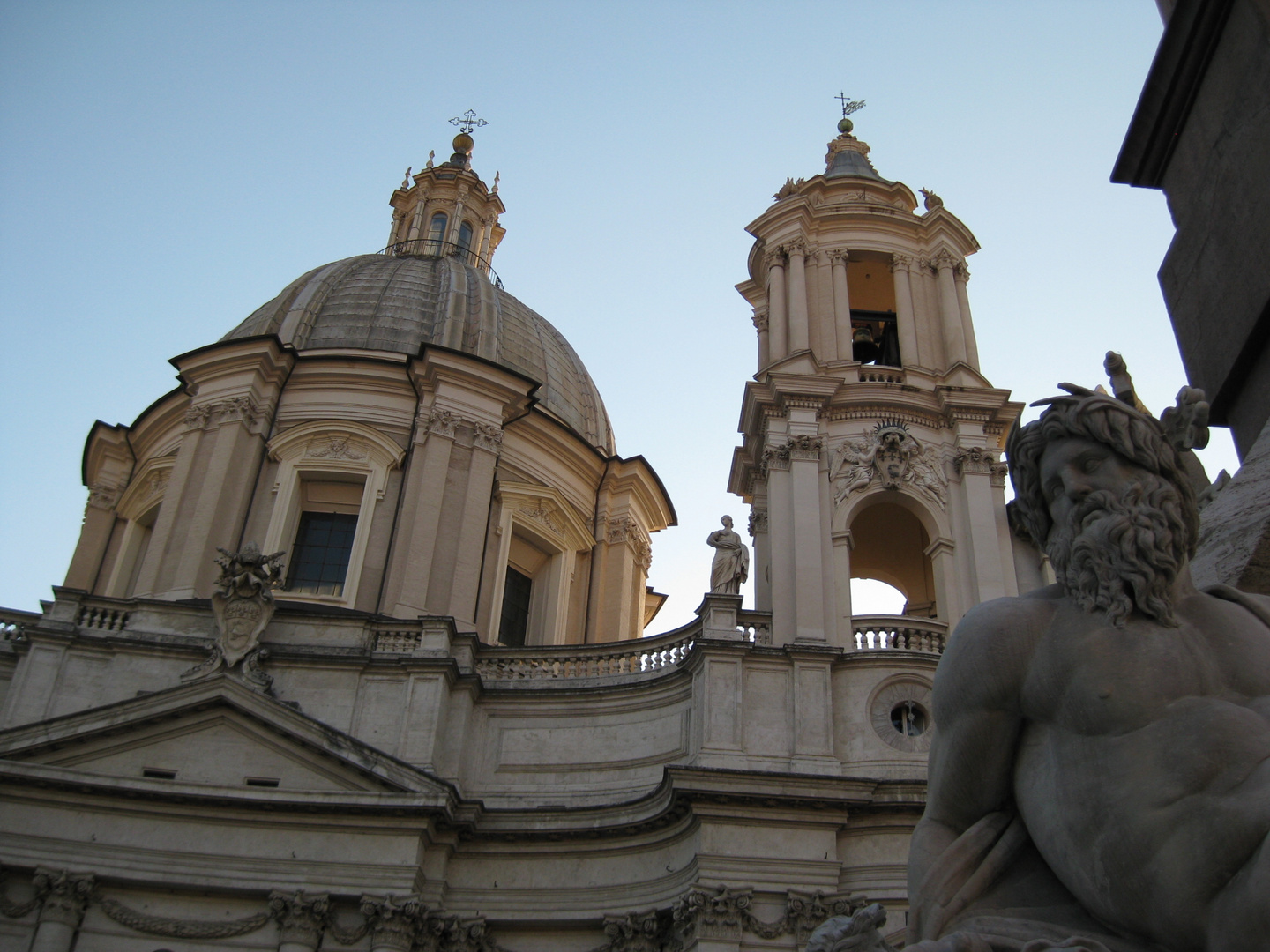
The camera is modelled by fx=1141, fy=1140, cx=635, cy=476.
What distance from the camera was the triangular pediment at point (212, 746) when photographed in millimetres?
17719

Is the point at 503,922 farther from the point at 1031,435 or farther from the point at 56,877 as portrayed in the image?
the point at 1031,435

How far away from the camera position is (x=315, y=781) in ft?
59.1

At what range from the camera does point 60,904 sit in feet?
54.2

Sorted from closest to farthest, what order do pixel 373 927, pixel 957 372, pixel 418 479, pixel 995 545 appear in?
1. pixel 373 927
2. pixel 995 545
3. pixel 957 372
4. pixel 418 479

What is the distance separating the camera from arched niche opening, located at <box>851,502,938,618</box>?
22484mm

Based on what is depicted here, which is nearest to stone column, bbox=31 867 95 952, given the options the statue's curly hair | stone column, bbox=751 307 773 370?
stone column, bbox=751 307 773 370

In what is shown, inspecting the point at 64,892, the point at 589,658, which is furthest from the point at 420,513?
the point at 64,892

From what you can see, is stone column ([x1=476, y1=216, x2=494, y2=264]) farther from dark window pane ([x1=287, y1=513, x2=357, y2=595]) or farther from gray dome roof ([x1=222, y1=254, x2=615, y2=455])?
dark window pane ([x1=287, y1=513, x2=357, y2=595])

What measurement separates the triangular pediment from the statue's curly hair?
16.2 m

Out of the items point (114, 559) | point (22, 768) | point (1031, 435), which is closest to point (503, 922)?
point (22, 768)

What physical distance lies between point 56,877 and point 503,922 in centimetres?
655

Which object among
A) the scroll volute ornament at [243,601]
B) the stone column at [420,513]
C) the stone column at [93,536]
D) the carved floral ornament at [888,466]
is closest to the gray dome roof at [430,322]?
the stone column at [420,513]

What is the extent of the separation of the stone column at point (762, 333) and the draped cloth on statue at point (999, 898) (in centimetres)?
2190

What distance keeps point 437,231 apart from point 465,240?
3.14ft
